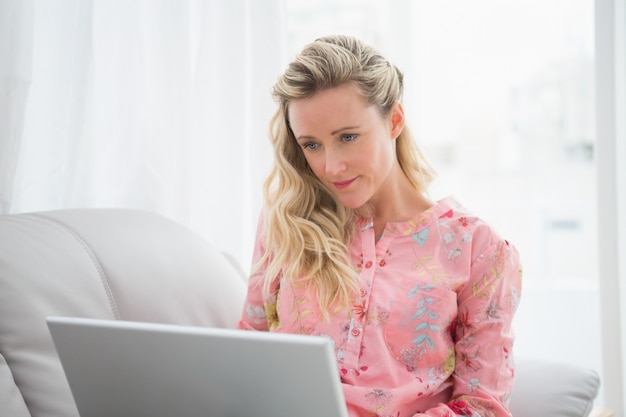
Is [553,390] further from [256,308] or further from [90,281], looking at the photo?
[90,281]

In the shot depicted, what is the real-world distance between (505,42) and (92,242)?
3428 mm

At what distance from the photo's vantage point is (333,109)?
4.10 feet

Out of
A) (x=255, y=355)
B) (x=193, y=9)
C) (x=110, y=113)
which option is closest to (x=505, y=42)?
(x=193, y=9)

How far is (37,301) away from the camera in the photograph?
1171 millimetres

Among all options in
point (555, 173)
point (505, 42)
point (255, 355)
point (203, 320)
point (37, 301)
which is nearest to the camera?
point (255, 355)

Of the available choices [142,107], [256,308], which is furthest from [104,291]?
[142,107]

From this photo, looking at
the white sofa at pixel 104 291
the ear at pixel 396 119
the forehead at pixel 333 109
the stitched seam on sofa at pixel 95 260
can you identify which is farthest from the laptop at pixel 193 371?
the ear at pixel 396 119

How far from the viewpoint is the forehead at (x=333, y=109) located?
4.10ft

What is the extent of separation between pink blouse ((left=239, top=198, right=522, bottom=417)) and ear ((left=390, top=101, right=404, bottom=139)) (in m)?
0.18

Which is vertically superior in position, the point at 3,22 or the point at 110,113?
the point at 3,22

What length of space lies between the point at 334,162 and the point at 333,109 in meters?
0.09

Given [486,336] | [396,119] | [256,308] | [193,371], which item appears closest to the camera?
[193,371]

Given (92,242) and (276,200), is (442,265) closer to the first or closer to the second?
(276,200)

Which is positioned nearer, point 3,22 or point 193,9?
point 3,22
